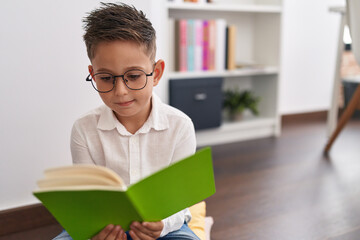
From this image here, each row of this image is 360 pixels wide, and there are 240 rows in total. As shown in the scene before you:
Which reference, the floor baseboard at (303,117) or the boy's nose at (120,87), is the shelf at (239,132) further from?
the boy's nose at (120,87)

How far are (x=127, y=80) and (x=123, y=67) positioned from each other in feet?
0.10

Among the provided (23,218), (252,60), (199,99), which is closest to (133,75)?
(23,218)

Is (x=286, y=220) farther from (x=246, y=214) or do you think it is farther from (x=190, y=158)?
(x=190, y=158)

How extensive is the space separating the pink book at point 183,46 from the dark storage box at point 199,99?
0.11 m

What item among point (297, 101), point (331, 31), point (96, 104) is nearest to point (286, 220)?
point (96, 104)

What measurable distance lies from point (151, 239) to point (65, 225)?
0.57 feet

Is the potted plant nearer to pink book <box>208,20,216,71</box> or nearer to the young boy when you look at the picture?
pink book <box>208,20,216,71</box>

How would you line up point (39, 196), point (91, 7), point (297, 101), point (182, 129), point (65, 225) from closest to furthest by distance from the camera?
point (39, 196), point (65, 225), point (182, 129), point (91, 7), point (297, 101)

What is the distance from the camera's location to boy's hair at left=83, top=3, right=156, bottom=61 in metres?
0.76

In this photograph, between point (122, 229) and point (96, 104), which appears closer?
point (122, 229)

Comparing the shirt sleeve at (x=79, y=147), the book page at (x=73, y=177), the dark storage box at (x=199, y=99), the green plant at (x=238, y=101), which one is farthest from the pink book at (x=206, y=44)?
the book page at (x=73, y=177)

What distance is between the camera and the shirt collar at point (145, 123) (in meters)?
0.87

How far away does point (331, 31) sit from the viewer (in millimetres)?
2924

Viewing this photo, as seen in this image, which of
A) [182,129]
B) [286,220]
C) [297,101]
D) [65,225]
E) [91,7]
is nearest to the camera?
[65,225]
